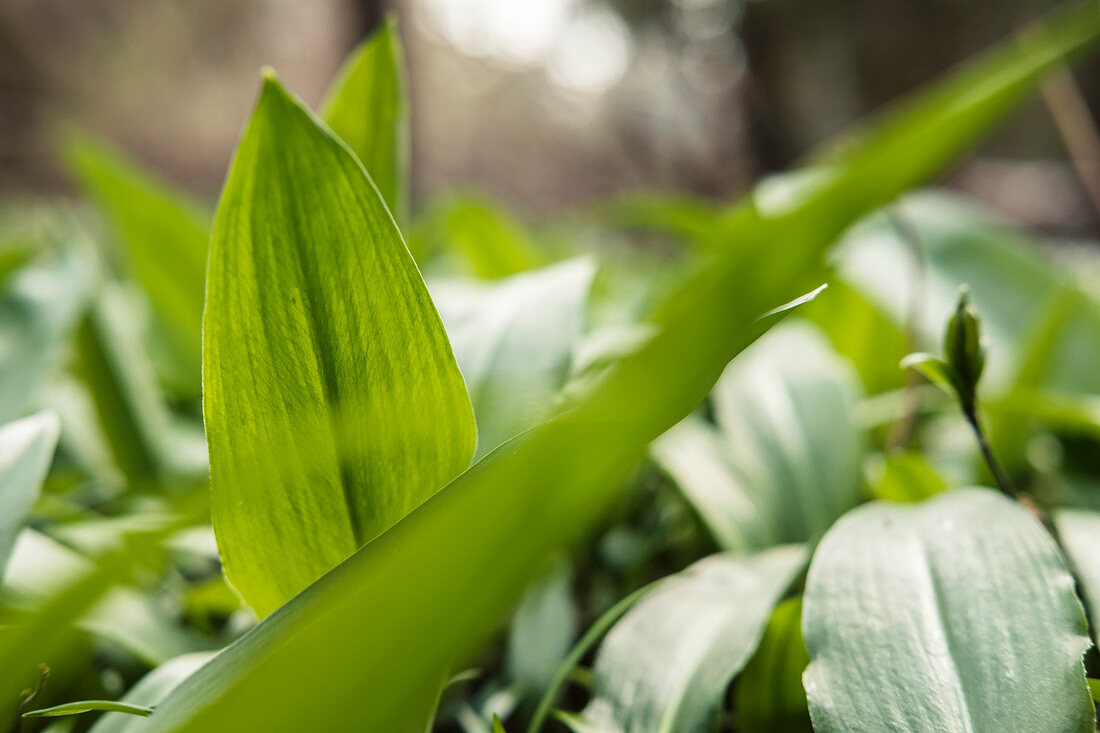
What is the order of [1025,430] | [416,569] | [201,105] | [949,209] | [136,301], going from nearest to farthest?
[416,569] → [1025,430] → [949,209] → [136,301] → [201,105]

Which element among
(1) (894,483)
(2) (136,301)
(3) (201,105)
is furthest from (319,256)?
(3) (201,105)

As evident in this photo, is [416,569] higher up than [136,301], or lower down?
lower down

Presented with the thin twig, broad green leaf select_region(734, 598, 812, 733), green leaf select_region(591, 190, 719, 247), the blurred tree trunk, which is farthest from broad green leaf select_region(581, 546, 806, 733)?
→ the blurred tree trunk

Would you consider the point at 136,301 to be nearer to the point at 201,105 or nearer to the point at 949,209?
the point at 949,209

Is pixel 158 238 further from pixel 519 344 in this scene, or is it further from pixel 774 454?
pixel 774 454

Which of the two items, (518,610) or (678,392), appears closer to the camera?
(678,392)

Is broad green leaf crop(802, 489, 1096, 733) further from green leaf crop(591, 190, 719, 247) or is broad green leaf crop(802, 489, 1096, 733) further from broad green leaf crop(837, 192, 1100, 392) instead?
green leaf crop(591, 190, 719, 247)
